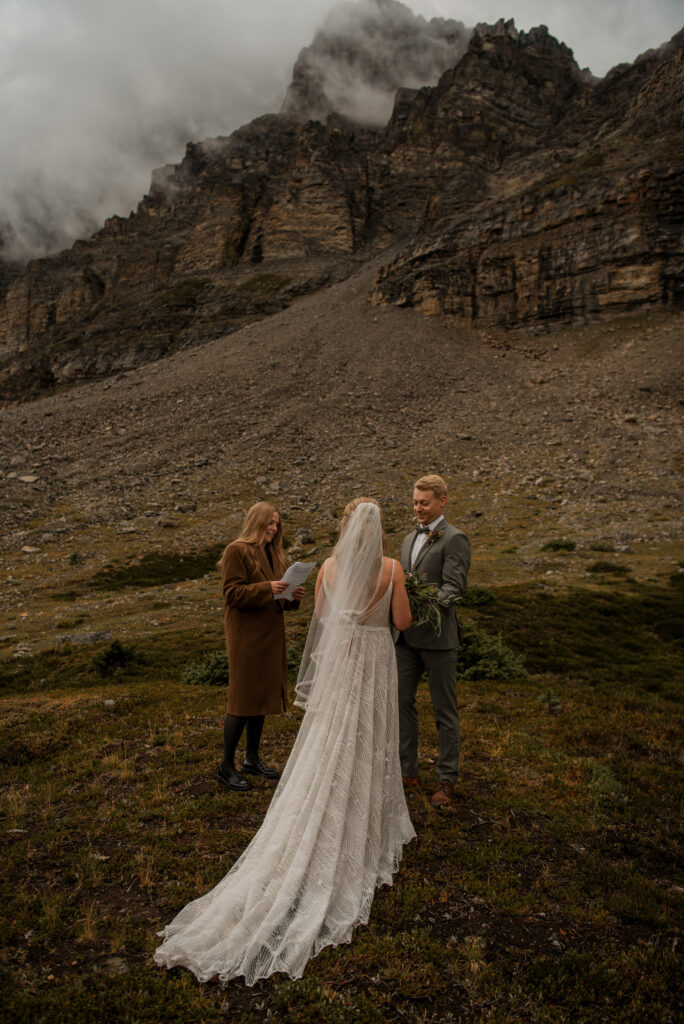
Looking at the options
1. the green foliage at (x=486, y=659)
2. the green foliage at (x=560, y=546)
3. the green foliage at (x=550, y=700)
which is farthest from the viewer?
the green foliage at (x=560, y=546)

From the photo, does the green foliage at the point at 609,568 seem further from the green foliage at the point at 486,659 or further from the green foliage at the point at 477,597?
the green foliage at the point at 486,659

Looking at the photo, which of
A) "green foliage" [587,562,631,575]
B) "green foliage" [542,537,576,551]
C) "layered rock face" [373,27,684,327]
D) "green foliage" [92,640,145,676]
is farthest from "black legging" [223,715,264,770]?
"layered rock face" [373,27,684,327]

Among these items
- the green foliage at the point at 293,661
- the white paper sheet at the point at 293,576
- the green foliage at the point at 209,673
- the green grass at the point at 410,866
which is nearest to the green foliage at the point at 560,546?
the green grass at the point at 410,866

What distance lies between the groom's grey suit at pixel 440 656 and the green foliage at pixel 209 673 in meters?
5.88

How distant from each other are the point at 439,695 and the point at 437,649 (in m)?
0.55

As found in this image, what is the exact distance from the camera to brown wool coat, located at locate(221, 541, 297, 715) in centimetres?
654

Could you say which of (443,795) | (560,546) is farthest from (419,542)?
(560,546)

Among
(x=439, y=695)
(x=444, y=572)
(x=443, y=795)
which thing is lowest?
(x=443, y=795)

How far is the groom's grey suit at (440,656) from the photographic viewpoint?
6250 mm

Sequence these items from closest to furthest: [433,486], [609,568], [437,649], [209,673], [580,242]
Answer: [437,649], [433,486], [209,673], [609,568], [580,242]

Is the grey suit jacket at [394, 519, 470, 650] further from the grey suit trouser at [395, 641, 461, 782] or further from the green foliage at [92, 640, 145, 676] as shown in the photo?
the green foliage at [92, 640, 145, 676]

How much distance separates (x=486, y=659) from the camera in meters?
12.1

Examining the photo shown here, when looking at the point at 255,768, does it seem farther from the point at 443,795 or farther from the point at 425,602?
the point at 425,602

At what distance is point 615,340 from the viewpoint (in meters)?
55.5
